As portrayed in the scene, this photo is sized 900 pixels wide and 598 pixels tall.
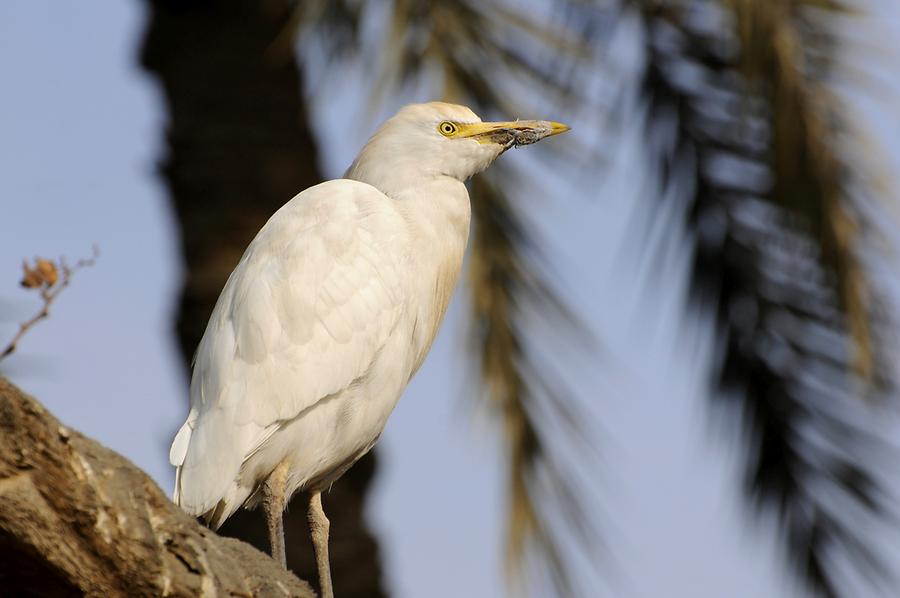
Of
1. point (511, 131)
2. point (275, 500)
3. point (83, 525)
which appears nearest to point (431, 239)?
point (511, 131)

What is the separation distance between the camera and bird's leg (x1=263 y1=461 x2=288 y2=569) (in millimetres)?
3689

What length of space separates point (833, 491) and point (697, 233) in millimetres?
972

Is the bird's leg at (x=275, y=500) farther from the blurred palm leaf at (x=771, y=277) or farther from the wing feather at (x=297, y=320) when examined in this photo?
the blurred palm leaf at (x=771, y=277)

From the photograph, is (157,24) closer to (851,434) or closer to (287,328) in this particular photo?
(287,328)

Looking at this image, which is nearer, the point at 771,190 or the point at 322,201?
the point at 322,201

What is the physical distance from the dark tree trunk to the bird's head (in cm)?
92

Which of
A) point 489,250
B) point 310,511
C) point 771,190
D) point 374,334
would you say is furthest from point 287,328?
point 771,190

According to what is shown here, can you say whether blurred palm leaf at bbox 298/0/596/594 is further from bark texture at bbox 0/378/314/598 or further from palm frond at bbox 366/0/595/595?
bark texture at bbox 0/378/314/598

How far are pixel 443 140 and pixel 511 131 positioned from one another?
0.22 m

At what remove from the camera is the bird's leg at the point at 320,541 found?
3.84 m

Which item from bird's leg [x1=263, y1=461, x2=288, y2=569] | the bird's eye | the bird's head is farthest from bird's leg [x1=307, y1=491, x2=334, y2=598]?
the bird's eye

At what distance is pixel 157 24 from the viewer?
532 cm

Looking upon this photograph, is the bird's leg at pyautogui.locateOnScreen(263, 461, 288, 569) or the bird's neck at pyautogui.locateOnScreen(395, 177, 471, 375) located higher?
the bird's neck at pyautogui.locateOnScreen(395, 177, 471, 375)

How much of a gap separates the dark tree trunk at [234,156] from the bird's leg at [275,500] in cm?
93
